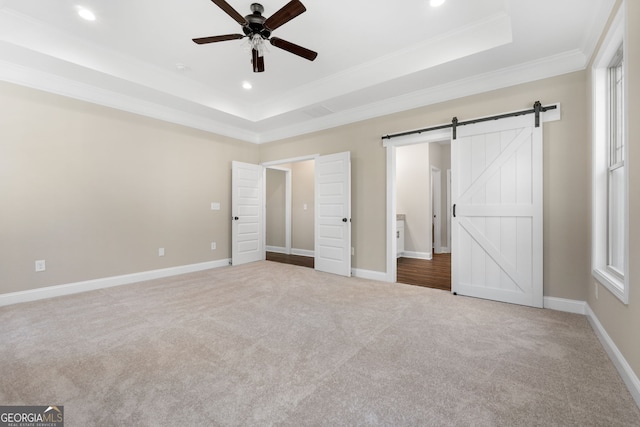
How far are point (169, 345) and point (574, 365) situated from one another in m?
3.02

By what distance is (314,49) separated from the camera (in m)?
3.43

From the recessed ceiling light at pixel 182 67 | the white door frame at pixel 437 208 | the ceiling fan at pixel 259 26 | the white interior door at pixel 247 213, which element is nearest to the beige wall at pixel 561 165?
the ceiling fan at pixel 259 26

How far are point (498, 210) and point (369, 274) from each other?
6.73 feet

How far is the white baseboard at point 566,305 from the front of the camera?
115 inches

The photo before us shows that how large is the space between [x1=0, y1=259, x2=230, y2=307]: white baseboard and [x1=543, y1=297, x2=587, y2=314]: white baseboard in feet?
16.7

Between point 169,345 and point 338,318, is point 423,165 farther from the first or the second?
point 169,345

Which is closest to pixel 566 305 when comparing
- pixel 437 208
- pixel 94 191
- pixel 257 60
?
pixel 257 60

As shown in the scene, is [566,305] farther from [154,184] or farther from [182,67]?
[154,184]

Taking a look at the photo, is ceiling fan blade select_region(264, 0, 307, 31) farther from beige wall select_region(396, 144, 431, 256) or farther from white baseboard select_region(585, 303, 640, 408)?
beige wall select_region(396, 144, 431, 256)

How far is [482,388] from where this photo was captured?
5.59 ft

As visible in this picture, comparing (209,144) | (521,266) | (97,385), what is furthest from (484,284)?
(209,144)

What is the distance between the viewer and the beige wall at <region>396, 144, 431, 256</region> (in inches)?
253

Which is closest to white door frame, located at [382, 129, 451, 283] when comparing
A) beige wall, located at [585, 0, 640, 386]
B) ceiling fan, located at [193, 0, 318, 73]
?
ceiling fan, located at [193, 0, 318, 73]

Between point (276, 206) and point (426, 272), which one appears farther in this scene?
point (276, 206)
